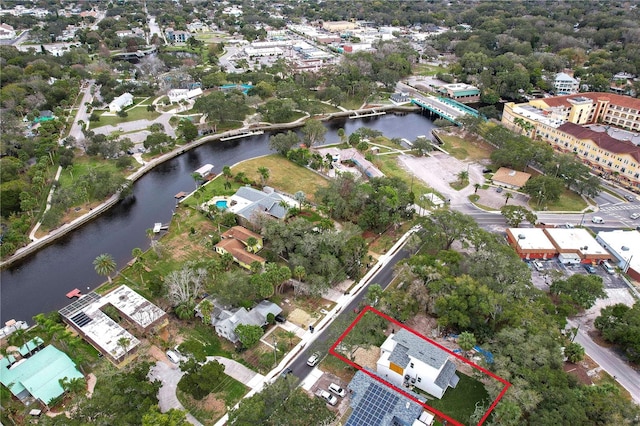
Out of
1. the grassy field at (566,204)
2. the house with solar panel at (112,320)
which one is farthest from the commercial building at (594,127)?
the house with solar panel at (112,320)

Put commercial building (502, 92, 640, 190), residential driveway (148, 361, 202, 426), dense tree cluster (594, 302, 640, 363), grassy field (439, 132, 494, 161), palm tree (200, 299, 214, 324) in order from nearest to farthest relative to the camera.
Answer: residential driveway (148, 361, 202, 426)
dense tree cluster (594, 302, 640, 363)
palm tree (200, 299, 214, 324)
commercial building (502, 92, 640, 190)
grassy field (439, 132, 494, 161)

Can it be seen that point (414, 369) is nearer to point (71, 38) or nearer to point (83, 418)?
point (83, 418)

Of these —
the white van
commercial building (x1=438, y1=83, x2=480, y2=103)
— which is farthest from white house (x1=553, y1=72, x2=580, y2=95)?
the white van

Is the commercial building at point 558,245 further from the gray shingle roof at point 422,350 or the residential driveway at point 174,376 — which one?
the residential driveway at point 174,376

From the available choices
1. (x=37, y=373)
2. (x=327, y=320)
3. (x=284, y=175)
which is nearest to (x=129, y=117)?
(x=284, y=175)

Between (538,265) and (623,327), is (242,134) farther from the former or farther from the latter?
(623,327)

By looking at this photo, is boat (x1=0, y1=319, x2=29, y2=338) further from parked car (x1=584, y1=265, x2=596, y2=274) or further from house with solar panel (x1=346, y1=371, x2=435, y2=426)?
parked car (x1=584, y1=265, x2=596, y2=274)
